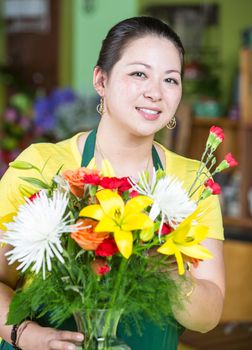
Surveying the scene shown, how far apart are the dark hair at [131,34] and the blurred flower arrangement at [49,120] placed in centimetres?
277

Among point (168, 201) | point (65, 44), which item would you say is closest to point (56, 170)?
point (168, 201)

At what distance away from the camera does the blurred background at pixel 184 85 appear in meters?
4.91

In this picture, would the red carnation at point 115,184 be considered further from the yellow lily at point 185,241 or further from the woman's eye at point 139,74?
the woman's eye at point 139,74

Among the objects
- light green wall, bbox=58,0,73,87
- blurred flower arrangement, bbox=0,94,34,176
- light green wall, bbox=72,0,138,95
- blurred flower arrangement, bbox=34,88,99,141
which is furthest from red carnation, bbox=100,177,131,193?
light green wall, bbox=58,0,73,87

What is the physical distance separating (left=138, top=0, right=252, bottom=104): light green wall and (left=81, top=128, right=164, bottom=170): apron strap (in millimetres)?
4270

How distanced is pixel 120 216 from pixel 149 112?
38 cm

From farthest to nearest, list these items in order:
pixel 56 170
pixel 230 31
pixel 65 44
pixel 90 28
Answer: pixel 65 44 < pixel 90 28 < pixel 230 31 < pixel 56 170

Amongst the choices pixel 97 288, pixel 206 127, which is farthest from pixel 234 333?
pixel 97 288

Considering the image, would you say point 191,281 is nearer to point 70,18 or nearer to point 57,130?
point 57,130

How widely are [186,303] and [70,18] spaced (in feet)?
20.1

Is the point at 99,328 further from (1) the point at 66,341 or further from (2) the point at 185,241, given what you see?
(2) the point at 185,241

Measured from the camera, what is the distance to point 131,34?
1814 mm

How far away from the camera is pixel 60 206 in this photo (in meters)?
1.45

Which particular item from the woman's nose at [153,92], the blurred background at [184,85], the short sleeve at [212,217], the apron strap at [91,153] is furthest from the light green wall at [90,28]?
the woman's nose at [153,92]
